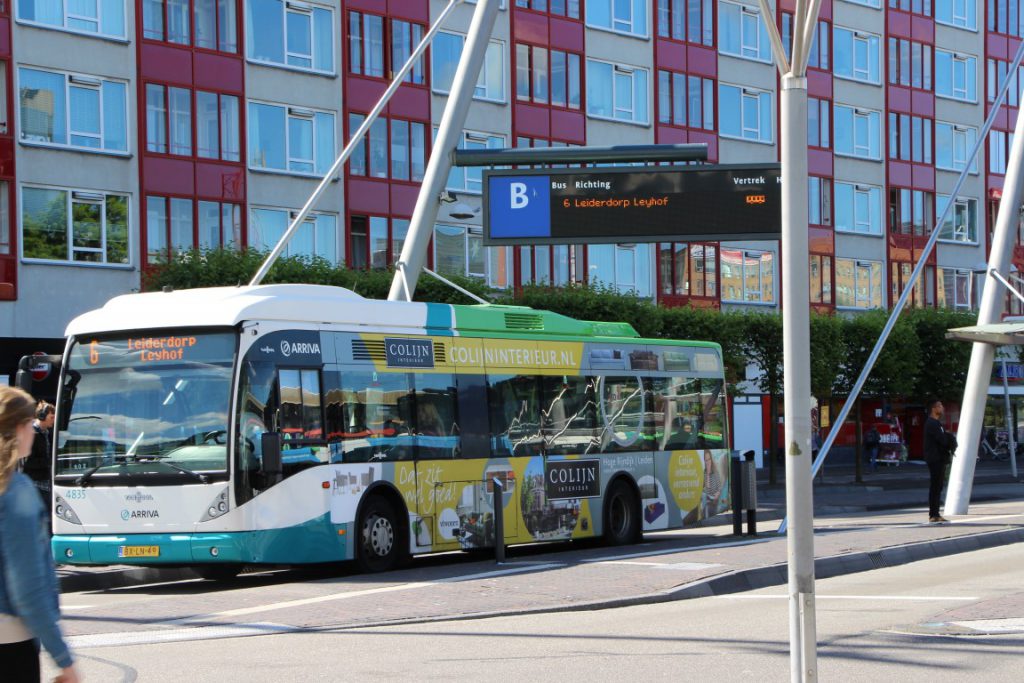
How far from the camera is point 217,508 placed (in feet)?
49.9

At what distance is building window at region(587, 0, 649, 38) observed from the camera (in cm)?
5109

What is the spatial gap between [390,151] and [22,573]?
40.5 metres

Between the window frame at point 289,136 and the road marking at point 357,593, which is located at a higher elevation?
the window frame at point 289,136

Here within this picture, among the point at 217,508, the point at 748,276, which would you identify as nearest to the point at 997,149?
the point at 748,276

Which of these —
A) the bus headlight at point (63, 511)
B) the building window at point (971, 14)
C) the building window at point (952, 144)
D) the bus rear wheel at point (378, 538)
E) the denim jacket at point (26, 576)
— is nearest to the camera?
the denim jacket at point (26, 576)

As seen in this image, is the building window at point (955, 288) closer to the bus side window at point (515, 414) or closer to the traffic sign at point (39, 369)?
the bus side window at point (515, 414)

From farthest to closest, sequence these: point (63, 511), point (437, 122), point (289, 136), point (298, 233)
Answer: point (437, 122) < point (298, 233) < point (289, 136) < point (63, 511)

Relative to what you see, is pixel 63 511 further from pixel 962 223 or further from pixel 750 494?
pixel 962 223

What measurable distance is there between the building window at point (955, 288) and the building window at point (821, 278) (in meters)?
6.99

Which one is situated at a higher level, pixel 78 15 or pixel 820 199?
pixel 78 15

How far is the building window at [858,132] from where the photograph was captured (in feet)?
196

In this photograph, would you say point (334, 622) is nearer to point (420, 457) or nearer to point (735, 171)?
point (420, 457)

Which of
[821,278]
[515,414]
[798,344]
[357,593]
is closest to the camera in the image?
[798,344]

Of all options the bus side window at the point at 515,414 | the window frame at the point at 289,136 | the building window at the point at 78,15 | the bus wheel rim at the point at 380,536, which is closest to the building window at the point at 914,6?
the window frame at the point at 289,136
